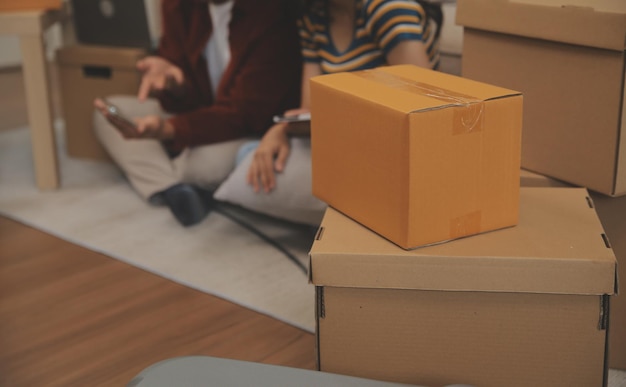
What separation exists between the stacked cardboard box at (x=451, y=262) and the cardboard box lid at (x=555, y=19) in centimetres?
17

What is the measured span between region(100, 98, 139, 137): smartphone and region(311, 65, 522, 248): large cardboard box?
2.59ft

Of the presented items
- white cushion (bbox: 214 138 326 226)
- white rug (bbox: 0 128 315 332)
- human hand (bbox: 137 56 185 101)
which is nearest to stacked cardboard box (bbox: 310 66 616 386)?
white rug (bbox: 0 128 315 332)

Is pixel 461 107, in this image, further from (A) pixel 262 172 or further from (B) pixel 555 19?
(A) pixel 262 172

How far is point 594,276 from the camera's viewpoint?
3.01 feet

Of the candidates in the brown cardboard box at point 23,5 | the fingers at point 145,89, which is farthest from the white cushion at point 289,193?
the brown cardboard box at point 23,5

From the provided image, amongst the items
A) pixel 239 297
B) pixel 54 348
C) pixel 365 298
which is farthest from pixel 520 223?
pixel 54 348

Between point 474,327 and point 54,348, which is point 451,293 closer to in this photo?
point 474,327

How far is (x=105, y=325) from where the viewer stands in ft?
4.65

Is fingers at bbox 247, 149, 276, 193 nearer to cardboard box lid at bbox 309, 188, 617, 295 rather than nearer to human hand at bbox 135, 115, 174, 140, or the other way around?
human hand at bbox 135, 115, 174, 140

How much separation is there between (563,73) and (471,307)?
1.27 feet

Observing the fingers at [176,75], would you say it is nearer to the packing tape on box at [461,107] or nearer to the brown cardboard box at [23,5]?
the brown cardboard box at [23,5]

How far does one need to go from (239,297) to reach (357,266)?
59cm

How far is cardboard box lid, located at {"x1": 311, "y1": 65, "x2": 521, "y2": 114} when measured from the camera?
0.94 meters

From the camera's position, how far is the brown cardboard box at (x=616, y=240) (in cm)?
114
